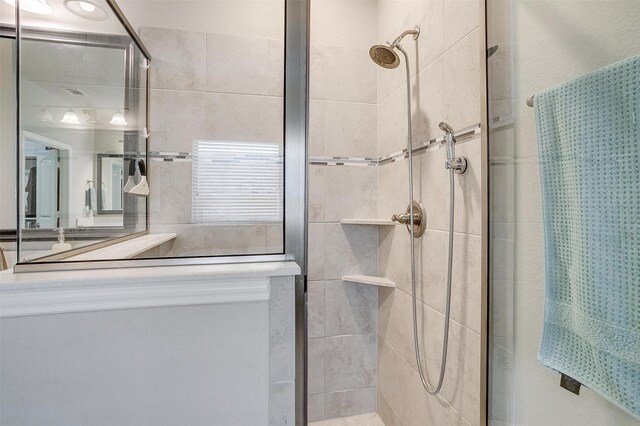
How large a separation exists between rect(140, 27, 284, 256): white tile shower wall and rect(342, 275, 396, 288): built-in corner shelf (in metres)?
0.92

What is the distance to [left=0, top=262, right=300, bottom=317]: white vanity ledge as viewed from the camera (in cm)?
58

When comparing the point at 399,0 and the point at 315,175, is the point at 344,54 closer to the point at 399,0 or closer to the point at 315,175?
the point at 399,0

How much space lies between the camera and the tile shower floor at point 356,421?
157 cm

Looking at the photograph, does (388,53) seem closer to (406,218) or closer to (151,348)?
(406,218)

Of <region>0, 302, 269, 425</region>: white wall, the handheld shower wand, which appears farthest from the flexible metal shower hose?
<region>0, 302, 269, 425</region>: white wall

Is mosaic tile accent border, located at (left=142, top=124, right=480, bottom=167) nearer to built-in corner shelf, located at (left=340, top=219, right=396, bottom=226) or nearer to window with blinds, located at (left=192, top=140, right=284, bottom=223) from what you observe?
window with blinds, located at (left=192, top=140, right=284, bottom=223)

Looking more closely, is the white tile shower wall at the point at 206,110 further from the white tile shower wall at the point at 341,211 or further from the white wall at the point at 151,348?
the white tile shower wall at the point at 341,211

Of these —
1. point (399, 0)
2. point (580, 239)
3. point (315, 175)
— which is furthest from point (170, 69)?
point (399, 0)

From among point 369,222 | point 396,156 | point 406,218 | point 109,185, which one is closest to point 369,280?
point 369,222

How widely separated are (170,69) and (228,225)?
461 millimetres

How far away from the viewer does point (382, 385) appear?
1599 mm

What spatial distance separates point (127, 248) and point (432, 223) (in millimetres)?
1042

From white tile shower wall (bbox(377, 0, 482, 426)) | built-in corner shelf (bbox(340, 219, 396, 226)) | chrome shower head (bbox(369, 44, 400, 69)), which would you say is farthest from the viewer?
built-in corner shelf (bbox(340, 219, 396, 226))

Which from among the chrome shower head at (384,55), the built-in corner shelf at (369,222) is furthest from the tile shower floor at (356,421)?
the chrome shower head at (384,55)
